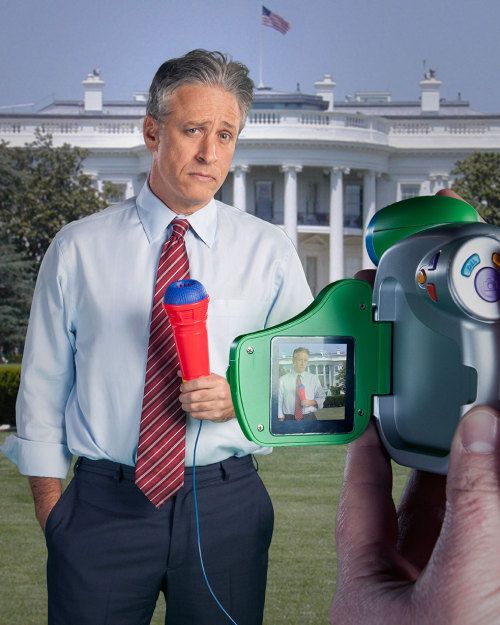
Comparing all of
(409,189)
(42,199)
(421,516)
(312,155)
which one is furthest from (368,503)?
(409,189)

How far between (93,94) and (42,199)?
1559 centimetres

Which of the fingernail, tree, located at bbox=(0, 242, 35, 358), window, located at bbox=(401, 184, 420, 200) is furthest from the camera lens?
window, located at bbox=(401, 184, 420, 200)

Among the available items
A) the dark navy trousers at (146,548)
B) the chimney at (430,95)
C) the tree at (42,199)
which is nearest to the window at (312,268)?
the chimney at (430,95)

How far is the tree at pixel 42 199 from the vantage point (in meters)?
24.8

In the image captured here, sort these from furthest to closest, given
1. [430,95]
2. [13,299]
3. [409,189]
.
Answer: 1. [430,95]
2. [409,189]
3. [13,299]

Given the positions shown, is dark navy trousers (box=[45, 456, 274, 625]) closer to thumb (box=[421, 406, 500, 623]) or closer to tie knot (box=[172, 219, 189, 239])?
tie knot (box=[172, 219, 189, 239])

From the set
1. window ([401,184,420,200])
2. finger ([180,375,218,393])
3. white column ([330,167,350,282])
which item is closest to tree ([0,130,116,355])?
white column ([330,167,350,282])

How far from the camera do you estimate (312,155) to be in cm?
3847

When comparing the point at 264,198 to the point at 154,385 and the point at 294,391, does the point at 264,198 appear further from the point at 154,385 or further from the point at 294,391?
the point at 294,391

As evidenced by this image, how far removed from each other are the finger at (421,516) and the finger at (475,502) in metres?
0.09

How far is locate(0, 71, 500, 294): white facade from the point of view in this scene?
125ft

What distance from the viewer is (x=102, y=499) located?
74.2 inches

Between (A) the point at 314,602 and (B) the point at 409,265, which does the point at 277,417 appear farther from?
(A) the point at 314,602

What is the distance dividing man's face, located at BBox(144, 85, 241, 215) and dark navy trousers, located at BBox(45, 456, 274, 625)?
455 mm
